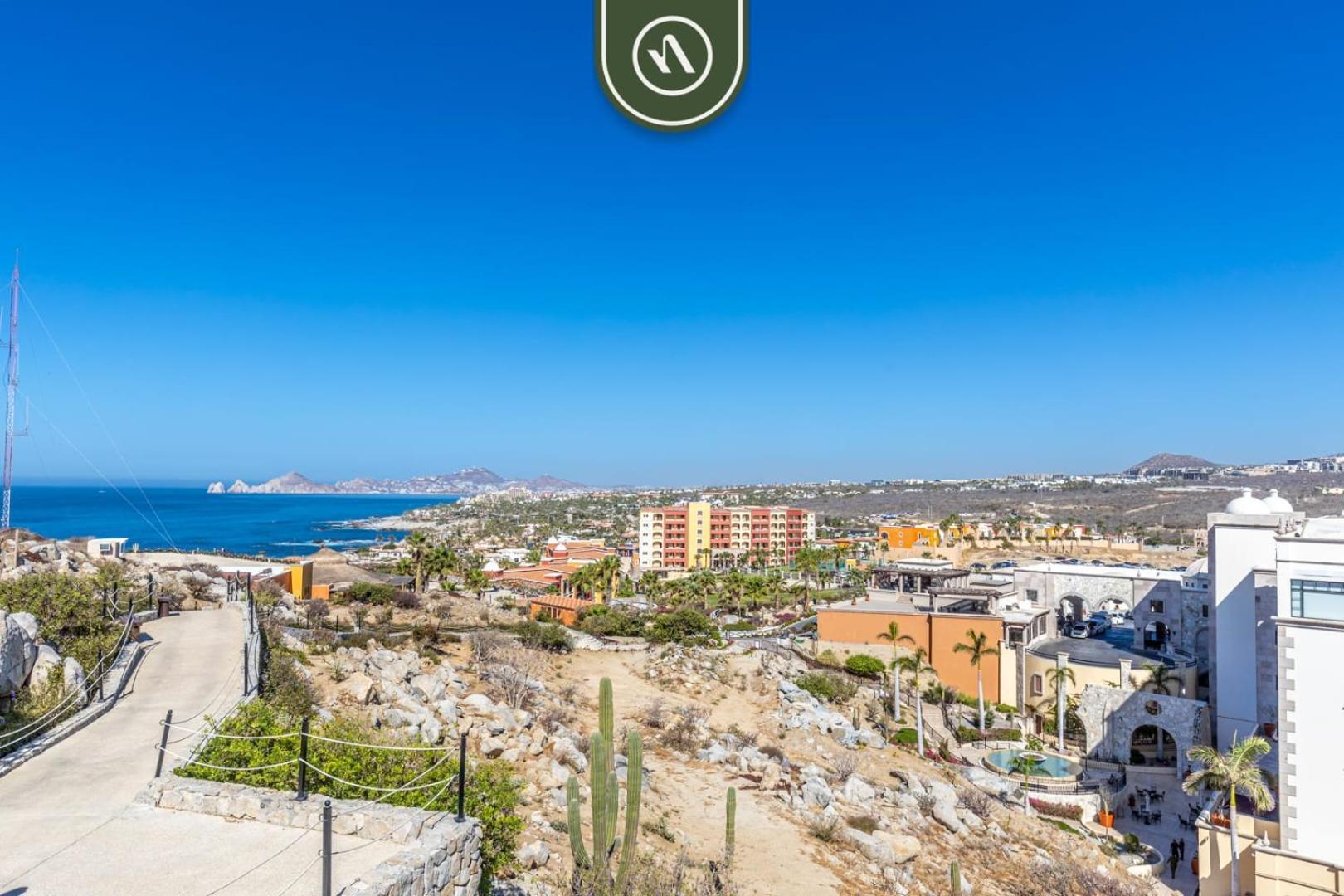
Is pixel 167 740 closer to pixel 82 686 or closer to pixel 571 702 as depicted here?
pixel 82 686

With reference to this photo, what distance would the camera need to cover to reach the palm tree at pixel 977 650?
31125 mm

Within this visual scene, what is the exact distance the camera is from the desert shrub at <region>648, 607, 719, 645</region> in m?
35.4

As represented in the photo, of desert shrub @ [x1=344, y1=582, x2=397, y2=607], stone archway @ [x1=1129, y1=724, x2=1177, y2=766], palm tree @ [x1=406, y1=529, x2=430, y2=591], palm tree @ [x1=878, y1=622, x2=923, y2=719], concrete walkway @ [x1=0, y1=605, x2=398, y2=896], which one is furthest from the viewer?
palm tree @ [x1=406, y1=529, x2=430, y2=591]

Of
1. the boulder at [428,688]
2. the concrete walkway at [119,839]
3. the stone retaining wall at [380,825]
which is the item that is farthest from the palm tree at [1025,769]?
the concrete walkway at [119,839]

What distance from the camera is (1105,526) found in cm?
9925

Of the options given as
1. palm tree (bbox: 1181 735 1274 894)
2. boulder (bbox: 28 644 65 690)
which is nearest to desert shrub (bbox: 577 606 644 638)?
palm tree (bbox: 1181 735 1274 894)

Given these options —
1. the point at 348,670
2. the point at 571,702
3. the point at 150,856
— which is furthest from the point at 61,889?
the point at 571,702

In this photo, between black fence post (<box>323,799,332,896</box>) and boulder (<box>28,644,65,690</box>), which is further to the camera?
boulder (<box>28,644,65,690</box>)

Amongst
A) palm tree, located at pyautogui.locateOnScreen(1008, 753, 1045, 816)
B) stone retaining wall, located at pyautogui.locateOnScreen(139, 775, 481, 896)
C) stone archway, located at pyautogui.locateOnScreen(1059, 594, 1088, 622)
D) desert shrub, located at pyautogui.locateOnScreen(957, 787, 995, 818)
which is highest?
stone retaining wall, located at pyautogui.locateOnScreen(139, 775, 481, 896)

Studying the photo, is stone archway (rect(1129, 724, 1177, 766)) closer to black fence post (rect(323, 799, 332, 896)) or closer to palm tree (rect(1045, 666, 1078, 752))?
palm tree (rect(1045, 666, 1078, 752))

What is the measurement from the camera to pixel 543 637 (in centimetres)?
2916

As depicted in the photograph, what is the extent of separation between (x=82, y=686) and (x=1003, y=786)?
854 inches

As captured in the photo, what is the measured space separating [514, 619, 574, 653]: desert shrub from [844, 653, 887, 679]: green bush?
12352 millimetres

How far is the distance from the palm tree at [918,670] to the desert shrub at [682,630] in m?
8.65
